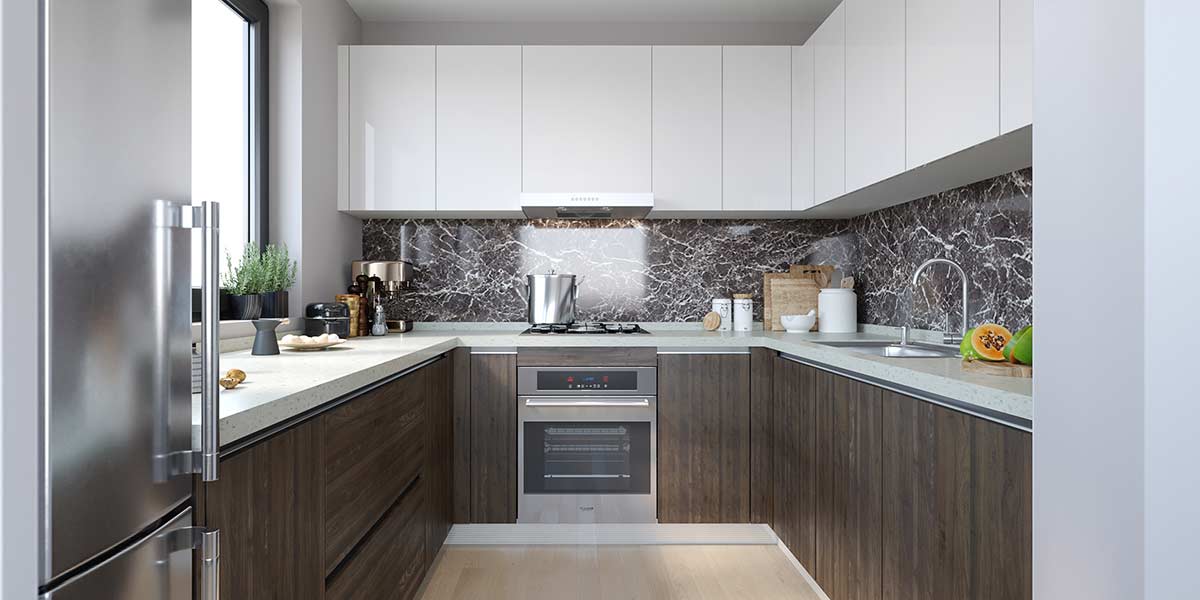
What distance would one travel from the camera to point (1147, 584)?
0.68m

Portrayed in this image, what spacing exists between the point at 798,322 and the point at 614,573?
1402mm

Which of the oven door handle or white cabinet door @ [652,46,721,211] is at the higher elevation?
white cabinet door @ [652,46,721,211]

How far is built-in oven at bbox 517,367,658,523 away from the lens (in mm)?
2875

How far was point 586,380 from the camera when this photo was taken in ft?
9.46

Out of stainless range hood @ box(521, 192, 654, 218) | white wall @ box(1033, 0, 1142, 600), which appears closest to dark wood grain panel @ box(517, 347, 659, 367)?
stainless range hood @ box(521, 192, 654, 218)

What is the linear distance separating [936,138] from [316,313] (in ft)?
7.49

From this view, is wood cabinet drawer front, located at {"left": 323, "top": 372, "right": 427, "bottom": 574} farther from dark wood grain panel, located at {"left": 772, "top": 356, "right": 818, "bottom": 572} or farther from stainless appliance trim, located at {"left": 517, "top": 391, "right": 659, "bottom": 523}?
dark wood grain panel, located at {"left": 772, "top": 356, "right": 818, "bottom": 572}

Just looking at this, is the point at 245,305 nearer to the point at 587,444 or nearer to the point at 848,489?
the point at 587,444

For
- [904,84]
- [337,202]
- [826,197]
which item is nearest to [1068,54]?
[904,84]

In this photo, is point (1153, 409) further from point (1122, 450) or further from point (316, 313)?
point (316, 313)

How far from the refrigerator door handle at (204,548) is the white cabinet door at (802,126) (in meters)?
2.66

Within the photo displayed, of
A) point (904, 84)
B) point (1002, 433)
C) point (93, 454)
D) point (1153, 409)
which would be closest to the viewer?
point (1153, 409)

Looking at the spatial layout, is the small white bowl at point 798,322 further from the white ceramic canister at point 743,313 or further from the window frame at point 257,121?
the window frame at point 257,121

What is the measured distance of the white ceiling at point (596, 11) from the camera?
326cm
